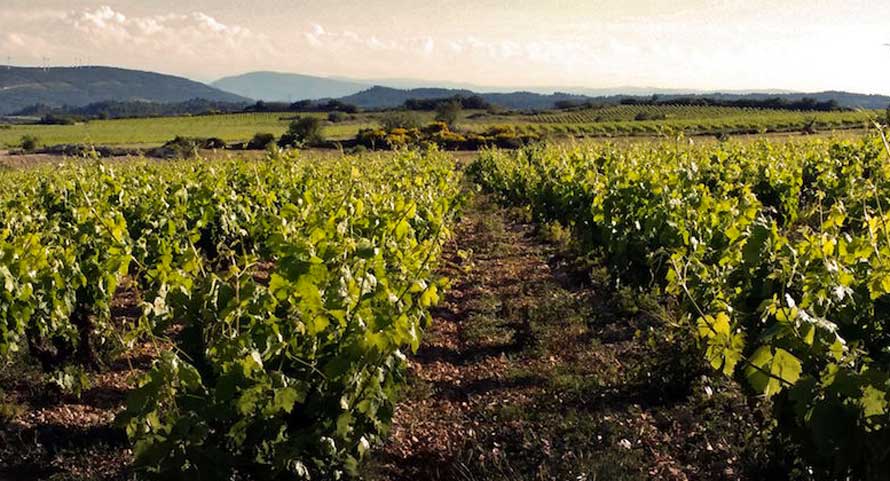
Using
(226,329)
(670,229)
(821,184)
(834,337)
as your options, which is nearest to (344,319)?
(226,329)

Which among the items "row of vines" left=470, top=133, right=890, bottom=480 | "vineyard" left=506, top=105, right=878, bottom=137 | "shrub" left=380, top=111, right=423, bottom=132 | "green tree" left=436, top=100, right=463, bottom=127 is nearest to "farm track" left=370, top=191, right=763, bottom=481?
"row of vines" left=470, top=133, right=890, bottom=480

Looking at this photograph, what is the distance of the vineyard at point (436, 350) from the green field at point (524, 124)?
45866 millimetres

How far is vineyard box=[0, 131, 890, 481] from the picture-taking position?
3.21 m

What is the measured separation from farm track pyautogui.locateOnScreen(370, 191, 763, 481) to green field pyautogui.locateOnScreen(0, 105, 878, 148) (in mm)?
45781

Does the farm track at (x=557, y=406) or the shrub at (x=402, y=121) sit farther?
the shrub at (x=402, y=121)

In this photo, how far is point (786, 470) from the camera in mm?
4051

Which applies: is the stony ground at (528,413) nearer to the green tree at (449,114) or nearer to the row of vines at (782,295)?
the row of vines at (782,295)

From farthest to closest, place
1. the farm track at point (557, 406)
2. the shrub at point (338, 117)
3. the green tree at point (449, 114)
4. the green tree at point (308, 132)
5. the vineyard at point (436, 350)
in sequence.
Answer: the shrub at point (338, 117), the green tree at point (449, 114), the green tree at point (308, 132), the farm track at point (557, 406), the vineyard at point (436, 350)

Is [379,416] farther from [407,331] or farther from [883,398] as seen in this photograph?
[883,398]

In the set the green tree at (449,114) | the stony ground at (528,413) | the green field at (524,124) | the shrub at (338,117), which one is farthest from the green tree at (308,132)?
the stony ground at (528,413)

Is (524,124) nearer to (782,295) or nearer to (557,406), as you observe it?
(557,406)

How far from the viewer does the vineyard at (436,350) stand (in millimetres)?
3211

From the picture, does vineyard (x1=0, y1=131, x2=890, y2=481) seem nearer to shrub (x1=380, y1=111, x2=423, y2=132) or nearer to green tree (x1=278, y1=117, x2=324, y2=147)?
green tree (x1=278, y1=117, x2=324, y2=147)

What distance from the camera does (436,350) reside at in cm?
725
